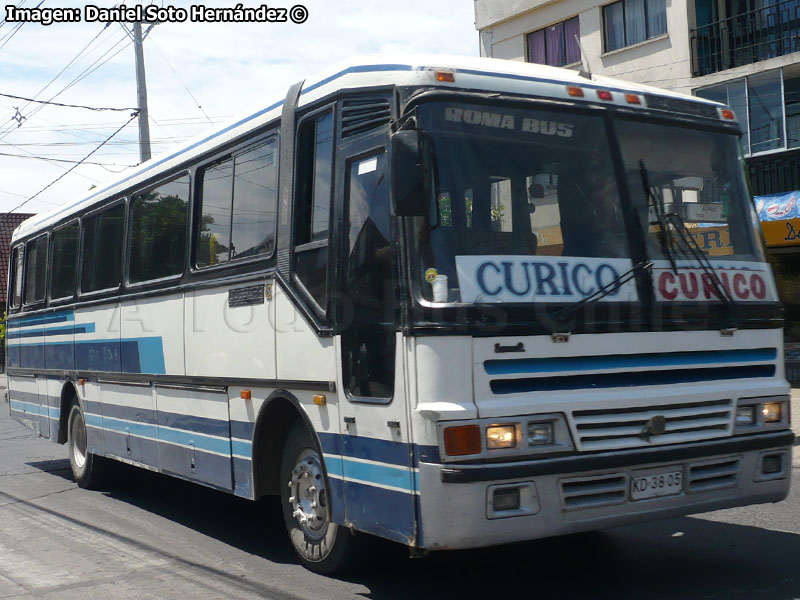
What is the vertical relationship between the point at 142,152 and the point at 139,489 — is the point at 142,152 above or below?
above

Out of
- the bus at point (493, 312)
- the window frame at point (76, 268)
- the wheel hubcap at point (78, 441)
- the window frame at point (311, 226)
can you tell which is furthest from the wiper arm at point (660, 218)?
the wheel hubcap at point (78, 441)

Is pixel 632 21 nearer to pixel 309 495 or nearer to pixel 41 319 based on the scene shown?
pixel 41 319

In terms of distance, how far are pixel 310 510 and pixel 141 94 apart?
1762 centimetres

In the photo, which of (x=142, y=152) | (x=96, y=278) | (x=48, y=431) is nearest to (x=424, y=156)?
(x=96, y=278)

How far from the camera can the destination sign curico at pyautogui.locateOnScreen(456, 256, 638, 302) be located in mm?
5410

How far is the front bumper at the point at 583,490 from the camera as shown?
5227 mm

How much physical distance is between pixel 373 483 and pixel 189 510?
446 centimetres

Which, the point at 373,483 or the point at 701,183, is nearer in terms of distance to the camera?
the point at 373,483

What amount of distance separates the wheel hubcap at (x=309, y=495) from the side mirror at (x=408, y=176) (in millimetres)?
1960

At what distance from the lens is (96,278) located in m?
10.8

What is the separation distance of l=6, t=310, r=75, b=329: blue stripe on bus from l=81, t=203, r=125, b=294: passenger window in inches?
24.5

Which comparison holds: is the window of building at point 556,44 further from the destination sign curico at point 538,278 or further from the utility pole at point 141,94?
the destination sign curico at point 538,278

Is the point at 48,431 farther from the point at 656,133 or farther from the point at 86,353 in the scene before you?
the point at 656,133

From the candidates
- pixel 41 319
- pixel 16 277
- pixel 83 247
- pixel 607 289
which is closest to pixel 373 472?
pixel 607 289
